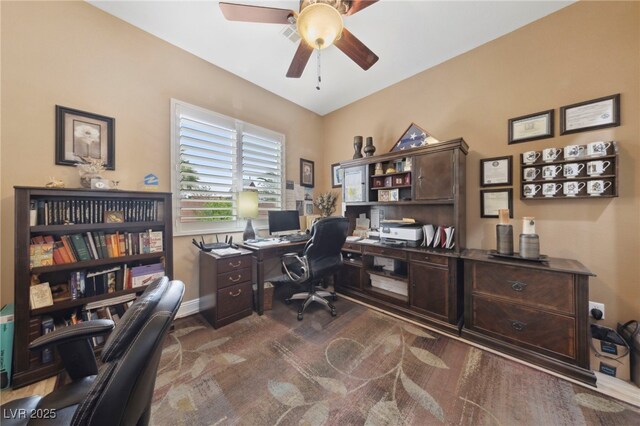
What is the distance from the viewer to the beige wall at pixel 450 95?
1.71 m

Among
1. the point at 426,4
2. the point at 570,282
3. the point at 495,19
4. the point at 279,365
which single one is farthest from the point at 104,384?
the point at 495,19

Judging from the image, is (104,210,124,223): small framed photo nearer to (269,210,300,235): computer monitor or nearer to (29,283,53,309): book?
(29,283,53,309): book

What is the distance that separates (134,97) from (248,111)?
1240 millimetres

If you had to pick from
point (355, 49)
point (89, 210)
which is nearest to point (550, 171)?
point (355, 49)

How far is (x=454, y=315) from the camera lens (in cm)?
214

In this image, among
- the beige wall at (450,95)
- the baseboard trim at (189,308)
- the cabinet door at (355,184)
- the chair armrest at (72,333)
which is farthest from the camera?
the cabinet door at (355,184)

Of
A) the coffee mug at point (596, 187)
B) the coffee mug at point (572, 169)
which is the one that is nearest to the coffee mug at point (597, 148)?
the coffee mug at point (572, 169)

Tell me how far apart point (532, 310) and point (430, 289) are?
766mm

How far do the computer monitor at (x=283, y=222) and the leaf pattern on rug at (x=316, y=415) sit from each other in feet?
6.55

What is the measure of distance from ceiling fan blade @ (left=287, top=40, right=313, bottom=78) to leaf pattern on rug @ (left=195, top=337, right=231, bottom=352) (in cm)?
261

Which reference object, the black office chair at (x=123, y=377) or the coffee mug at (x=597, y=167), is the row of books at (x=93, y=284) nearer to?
the black office chair at (x=123, y=377)

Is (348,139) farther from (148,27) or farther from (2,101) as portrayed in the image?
(2,101)

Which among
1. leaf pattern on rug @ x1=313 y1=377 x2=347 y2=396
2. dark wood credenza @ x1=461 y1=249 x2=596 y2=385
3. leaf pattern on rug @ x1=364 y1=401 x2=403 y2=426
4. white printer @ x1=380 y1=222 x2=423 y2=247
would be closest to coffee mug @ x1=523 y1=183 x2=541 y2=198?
dark wood credenza @ x1=461 y1=249 x2=596 y2=385

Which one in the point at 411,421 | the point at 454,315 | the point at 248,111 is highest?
the point at 248,111
